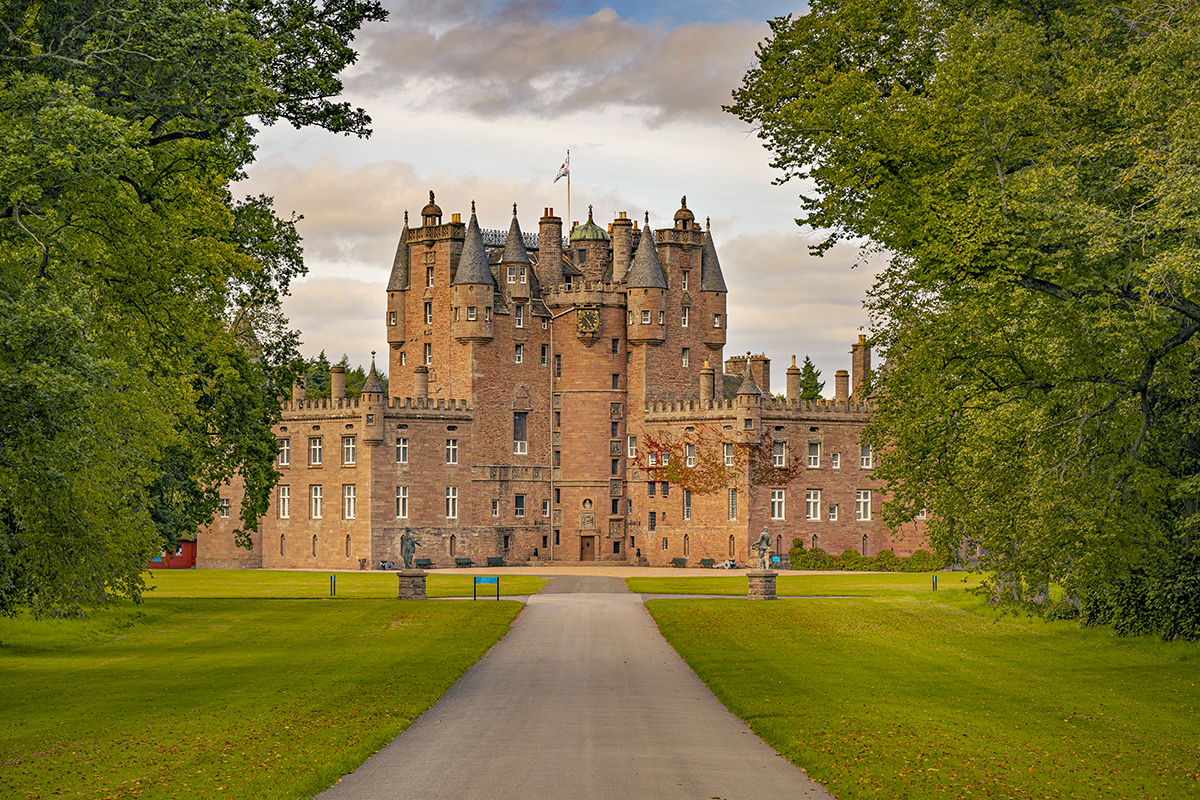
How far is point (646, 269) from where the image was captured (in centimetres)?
7944

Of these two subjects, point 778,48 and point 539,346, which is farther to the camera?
point 539,346

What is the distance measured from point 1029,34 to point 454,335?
5565cm

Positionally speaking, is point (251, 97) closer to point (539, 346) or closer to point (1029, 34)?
point (1029, 34)

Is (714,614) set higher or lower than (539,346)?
lower

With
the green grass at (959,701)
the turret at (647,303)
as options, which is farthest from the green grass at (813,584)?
the turret at (647,303)

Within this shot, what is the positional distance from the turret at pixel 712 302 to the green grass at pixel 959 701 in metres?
45.6

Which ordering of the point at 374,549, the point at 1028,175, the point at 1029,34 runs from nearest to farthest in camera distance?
the point at 1028,175
the point at 1029,34
the point at 374,549

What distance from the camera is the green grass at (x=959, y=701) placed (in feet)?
47.4

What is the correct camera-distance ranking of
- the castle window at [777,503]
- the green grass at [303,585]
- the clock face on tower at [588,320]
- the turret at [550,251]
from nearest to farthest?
the green grass at [303,585], the castle window at [777,503], the clock face on tower at [588,320], the turret at [550,251]

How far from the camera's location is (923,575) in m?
65.1

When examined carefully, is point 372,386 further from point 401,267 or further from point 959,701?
point 959,701

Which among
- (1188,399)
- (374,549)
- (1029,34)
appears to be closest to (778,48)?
(1029,34)

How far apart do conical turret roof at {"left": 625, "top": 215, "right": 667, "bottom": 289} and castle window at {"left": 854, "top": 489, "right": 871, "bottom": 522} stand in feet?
60.5

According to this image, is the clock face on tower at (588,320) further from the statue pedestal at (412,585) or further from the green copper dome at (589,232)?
the statue pedestal at (412,585)
